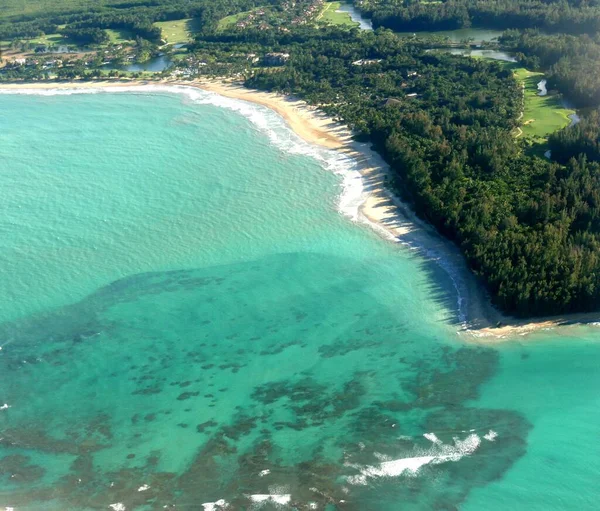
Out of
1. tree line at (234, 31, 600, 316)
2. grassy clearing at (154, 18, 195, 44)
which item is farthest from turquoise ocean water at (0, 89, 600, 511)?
grassy clearing at (154, 18, 195, 44)

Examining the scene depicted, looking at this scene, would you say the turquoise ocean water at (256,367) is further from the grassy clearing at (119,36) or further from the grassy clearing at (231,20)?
the grassy clearing at (231,20)

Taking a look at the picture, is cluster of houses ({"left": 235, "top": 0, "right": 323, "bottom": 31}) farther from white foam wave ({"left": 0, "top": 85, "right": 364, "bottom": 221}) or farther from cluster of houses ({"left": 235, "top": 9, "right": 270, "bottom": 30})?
white foam wave ({"left": 0, "top": 85, "right": 364, "bottom": 221})

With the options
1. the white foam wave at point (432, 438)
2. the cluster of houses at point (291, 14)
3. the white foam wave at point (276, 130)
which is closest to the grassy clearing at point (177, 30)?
the cluster of houses at point (291, 14)

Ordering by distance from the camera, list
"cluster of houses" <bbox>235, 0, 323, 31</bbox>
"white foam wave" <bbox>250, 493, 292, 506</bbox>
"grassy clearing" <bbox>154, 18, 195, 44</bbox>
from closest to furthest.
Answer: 1. "white foam wave" <bbox>250, 493, 292, 506</bbox>
2. "grassy clearing" <bbox>154, 18, 195, 44</bbox>
3. "cluster of houses" <bbox>235, 0, 323, 31</bbox>

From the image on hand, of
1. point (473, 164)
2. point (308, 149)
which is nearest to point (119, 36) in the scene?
point (308, 149)

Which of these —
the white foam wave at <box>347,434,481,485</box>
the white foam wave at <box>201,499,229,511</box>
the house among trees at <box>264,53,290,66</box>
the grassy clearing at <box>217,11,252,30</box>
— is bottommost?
the white foam wave at <box>201,499,229,511</box>

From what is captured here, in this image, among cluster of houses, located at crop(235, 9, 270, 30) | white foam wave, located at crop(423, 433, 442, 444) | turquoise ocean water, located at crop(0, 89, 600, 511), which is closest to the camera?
turquoise ocean water, located at crop(0, 89, 600, 511)

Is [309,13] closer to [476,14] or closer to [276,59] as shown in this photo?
[276,59]
